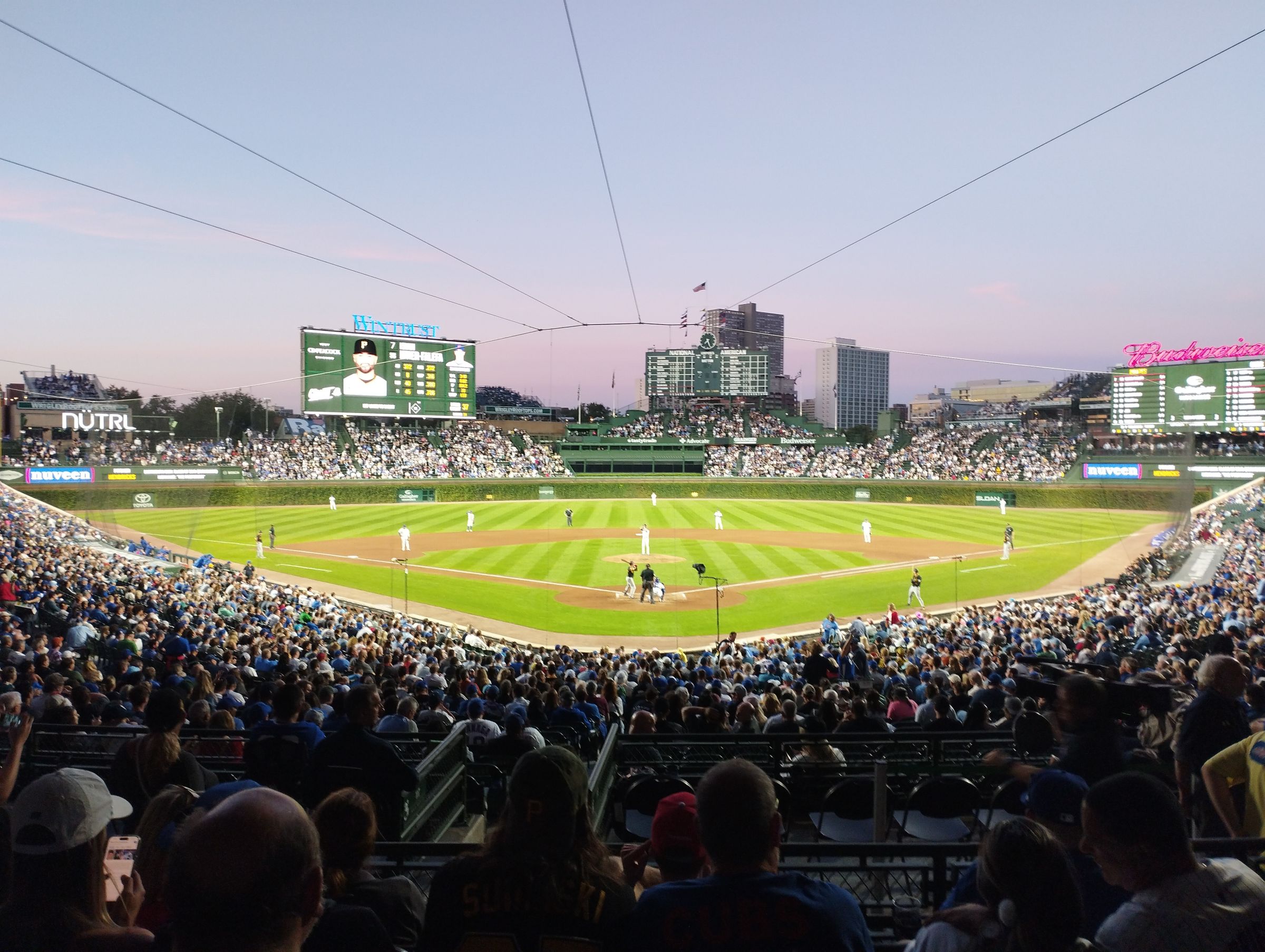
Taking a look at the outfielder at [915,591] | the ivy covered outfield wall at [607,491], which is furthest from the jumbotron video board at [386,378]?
the outfielder at [915,591]

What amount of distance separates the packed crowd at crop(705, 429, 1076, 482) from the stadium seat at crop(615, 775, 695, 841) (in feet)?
192

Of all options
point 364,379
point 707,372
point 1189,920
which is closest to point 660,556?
point 1189,920

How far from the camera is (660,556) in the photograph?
35.5 meters

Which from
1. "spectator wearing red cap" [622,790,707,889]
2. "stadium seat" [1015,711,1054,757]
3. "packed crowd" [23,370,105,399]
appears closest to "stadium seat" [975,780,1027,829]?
"stadium seat" [1015,711,1054,757]

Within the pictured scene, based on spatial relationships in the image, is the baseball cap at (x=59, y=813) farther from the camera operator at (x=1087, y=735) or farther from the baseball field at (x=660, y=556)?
the baseball field at (x=660, y=556)

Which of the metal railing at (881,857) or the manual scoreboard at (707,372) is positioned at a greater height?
the manual scoreboard at (707,372)

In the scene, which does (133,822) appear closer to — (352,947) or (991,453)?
(352,947)

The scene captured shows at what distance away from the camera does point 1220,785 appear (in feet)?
14.3

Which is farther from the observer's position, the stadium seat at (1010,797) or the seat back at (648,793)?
the seat back at (648,793)

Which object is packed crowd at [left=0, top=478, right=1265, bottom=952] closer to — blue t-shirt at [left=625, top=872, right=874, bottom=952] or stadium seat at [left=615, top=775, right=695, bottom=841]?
blue t-shirt at [left=625, top=872, right=874, bottom=952]

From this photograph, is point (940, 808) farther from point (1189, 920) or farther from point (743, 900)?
point (743, 900)

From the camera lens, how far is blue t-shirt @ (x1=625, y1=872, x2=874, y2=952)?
7.11ft

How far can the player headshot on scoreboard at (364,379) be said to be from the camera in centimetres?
6097

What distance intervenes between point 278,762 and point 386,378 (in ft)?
203
